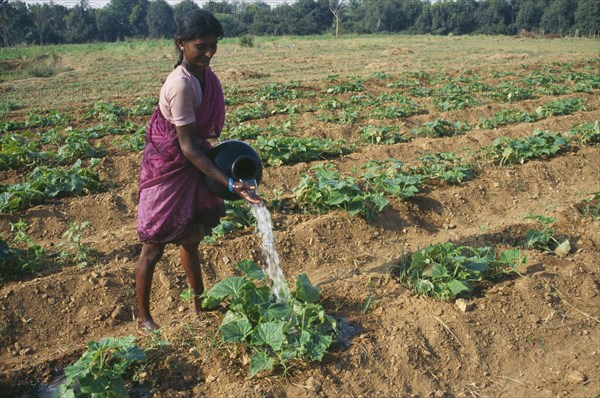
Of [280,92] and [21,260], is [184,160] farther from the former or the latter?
[280,92]

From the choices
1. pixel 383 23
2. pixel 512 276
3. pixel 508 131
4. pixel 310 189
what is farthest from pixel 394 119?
pixel 383 23

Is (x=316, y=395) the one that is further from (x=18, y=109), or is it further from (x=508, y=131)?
(x=18, y=109)

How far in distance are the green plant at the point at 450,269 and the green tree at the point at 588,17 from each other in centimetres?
6225

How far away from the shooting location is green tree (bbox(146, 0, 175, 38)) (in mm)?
60331

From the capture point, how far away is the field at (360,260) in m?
2.80

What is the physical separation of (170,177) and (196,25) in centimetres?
81

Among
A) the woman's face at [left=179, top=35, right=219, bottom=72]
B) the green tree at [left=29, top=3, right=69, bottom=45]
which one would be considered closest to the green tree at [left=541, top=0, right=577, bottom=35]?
Answer: the green tree at [left=29, top=3, right=69, bottom=45]

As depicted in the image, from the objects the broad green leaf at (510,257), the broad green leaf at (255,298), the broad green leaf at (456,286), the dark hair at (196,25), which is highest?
the dark hair at (196,25)

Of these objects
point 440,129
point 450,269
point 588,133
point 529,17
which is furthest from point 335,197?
point 529,17

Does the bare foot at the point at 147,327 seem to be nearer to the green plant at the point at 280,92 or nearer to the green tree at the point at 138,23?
the green plant at the point at 280,92

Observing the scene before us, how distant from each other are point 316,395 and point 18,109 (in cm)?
1160

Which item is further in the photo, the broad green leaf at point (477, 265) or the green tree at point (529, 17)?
the green tree at point (529, 17)

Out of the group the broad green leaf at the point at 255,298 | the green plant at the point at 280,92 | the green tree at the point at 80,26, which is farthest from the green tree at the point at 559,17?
the broad green leaf at the point at 255,298

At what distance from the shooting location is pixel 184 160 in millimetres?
2891
